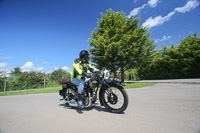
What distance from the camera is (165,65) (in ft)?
70.9

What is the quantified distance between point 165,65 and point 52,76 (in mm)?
21812

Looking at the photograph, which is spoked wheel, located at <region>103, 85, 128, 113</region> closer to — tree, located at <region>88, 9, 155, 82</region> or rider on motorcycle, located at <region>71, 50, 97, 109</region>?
rider on motorcycle, located at <region>71, 50, 97, 109</region>

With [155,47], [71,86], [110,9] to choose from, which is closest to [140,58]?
[155,47]

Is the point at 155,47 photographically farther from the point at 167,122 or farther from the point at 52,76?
the point at 52,76

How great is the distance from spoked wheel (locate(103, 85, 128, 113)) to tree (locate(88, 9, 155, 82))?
34.5 ft

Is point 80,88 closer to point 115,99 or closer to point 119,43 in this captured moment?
point 115,99

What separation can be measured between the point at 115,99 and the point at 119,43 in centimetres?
1095

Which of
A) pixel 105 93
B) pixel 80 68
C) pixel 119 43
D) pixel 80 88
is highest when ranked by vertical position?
pixel 119 43

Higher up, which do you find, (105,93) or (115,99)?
(105,93)

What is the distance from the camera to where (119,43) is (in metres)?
13.1

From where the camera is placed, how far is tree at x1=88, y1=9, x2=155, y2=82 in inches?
533

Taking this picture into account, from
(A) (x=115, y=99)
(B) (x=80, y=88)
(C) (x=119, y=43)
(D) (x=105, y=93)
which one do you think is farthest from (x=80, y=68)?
(C) (x=119, y=43)

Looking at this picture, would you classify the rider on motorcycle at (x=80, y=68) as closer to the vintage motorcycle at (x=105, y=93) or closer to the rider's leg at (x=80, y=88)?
the rider's leg at (x=80, y=88)

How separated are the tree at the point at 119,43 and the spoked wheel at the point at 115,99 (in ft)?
34.5
